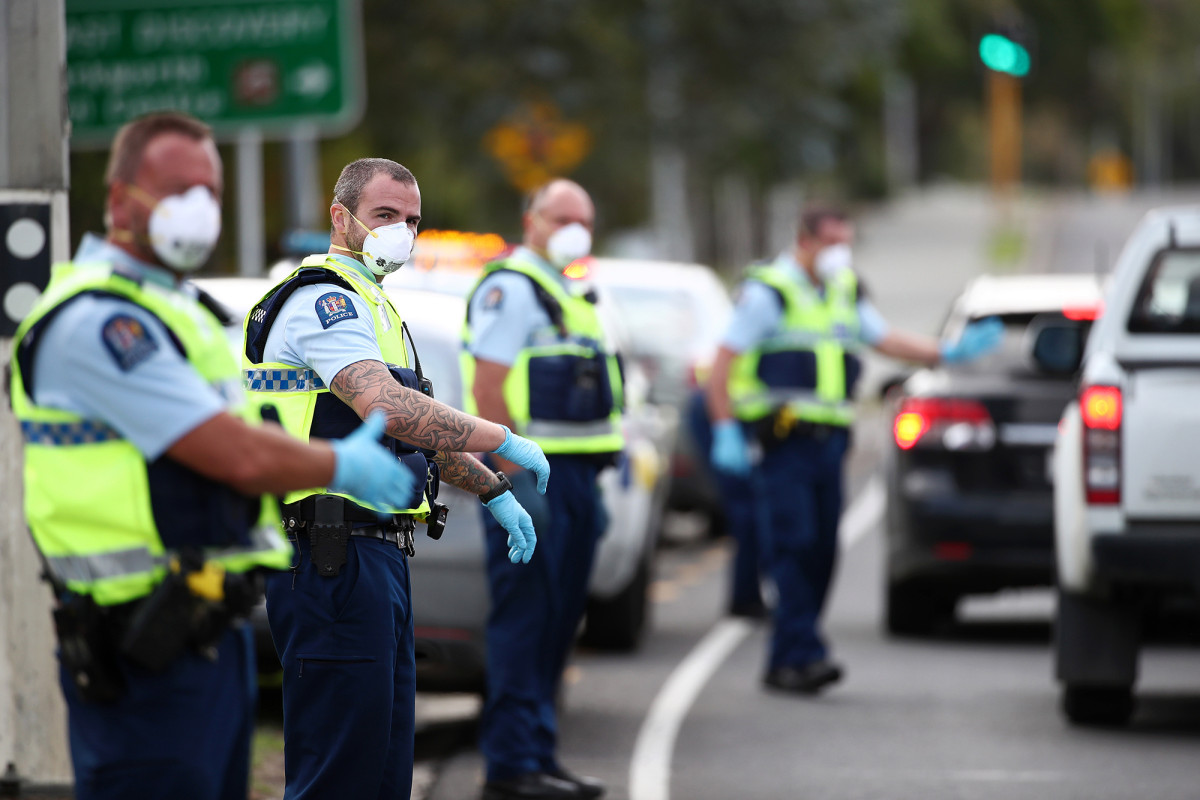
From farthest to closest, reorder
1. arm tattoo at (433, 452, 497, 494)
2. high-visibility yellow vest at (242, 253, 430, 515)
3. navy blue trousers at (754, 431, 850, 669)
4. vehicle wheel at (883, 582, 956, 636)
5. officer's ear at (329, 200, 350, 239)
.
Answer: vehicle wheel at (883, 582, 956, 636), navy blue trousers at (754, 431, 850, 669), arm tattoo at (433, 452, 497, 494), officer's ear at (329, 200, 350, 239), high-visibility yellow vest at (242, 253, 430, 515)

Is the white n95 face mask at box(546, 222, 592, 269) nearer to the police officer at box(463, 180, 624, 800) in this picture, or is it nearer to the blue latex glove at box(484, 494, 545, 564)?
the police officer at box(463, 180, 624, 800)

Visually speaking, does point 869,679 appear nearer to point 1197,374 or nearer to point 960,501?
point 960,501


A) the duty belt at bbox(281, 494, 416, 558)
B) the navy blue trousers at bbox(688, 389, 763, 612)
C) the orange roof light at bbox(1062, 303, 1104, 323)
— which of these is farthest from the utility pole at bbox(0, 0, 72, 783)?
the navy blue trousers at bbox(688, 389, 763, 612)

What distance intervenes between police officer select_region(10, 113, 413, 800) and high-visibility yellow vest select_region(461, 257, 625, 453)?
3098 millimetres

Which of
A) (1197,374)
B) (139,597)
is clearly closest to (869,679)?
(1197,374)

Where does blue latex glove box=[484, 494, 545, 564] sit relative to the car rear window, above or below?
below

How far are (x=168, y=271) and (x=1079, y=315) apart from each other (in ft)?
23.1

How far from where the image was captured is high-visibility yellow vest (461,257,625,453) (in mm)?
6801

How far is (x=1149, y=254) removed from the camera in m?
7.70

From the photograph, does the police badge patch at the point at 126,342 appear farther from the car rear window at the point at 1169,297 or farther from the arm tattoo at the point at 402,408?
the car rear window at the point at 1169,297

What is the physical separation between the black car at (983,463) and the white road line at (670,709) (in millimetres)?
1005

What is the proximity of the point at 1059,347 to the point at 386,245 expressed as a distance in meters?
4.21

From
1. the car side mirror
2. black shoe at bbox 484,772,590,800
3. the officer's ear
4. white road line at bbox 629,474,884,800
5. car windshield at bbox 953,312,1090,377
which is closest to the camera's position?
the officer's ear

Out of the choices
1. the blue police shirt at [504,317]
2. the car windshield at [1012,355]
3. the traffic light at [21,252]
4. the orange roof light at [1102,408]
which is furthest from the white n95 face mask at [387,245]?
the car windshield at [1012,355]
